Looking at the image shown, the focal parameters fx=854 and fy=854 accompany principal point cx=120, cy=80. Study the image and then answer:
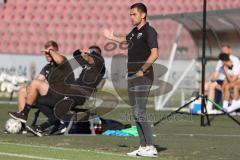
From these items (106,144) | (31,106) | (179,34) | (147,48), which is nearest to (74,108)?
(31,106)

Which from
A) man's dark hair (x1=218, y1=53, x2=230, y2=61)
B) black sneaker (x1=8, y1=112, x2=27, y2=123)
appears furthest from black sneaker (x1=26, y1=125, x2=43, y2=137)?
man's dark hair (x1=218, y1=53, x2=230, y2=61)

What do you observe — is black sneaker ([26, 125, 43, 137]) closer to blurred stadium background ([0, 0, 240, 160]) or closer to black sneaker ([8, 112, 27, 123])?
blurred stadium background ([0, 0, 240, 160])

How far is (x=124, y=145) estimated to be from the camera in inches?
479

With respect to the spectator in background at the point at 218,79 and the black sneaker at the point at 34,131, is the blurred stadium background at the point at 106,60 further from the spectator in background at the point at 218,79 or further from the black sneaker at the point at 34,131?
the spectator in background at the point at 218,79

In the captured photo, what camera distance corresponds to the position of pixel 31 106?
46.8 ft

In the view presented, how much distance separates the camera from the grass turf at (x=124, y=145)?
10789 mm

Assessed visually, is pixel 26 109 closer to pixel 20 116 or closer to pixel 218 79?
pixel 20 116

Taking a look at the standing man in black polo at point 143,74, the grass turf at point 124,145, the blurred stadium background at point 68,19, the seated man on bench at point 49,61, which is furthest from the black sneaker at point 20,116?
the blurred stadium background at point 68,19

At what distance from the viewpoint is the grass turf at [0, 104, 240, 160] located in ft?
35.4

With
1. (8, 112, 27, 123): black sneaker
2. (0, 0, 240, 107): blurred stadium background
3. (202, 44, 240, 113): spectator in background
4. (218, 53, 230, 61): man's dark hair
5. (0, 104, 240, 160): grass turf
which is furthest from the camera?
(0, 0, 240, 107): blurred stadium background

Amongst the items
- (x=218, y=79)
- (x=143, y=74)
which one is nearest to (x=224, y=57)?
(x=218, y=79)

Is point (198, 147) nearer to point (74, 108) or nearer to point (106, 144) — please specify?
point (106, 144)

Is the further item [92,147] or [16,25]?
[16,25]

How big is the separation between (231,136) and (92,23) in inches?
867
